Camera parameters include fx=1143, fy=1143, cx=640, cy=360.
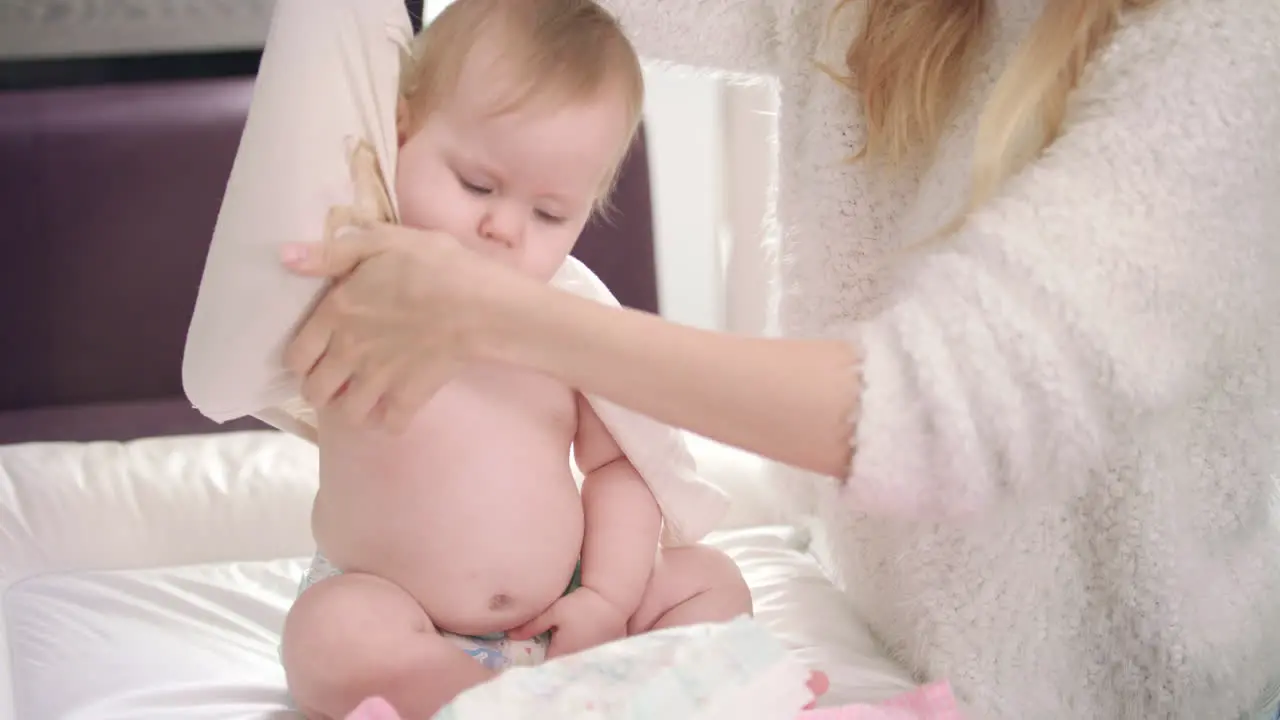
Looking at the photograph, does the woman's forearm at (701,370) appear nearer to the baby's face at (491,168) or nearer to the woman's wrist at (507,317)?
the woman's wrist at (507,317)

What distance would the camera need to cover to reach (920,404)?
0.65 m

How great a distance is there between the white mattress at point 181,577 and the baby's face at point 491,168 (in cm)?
39

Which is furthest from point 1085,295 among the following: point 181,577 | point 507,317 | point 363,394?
point 181,577

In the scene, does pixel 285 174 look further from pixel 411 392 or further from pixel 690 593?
pixel 690 593

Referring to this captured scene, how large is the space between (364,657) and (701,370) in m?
0.30

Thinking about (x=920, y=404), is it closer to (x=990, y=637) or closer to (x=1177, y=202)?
(x=1177, y=202)

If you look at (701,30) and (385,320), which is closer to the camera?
(385,320)

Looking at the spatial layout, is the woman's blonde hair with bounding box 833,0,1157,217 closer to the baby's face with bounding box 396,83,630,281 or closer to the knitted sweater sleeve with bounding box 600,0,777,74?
the knitted sweater sleeve with bounding box 600,0,777,74

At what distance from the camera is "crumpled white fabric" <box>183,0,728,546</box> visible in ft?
2.27

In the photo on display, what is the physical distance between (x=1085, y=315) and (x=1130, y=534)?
246 millimetres

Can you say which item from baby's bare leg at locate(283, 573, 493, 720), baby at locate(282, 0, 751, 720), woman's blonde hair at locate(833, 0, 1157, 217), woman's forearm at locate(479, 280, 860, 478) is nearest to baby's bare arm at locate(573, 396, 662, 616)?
baby at locate(282, 0, 751, 720)

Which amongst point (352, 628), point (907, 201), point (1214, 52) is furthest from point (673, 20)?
point (352, 628)

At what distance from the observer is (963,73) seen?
95 centimetres

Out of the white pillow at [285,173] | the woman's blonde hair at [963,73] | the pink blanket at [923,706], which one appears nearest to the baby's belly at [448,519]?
the white pillow at [285,173]
